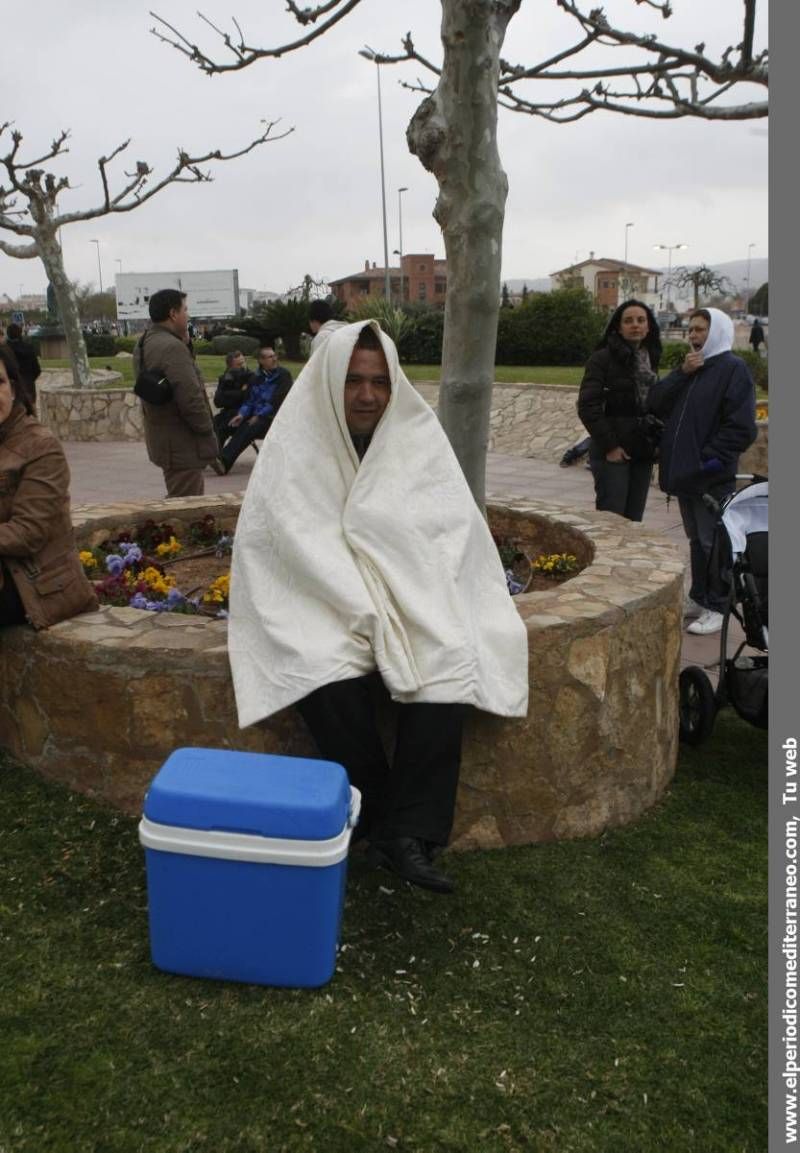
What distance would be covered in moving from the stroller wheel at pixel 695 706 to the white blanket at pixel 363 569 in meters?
1.17

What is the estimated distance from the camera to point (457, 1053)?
2.23 meters

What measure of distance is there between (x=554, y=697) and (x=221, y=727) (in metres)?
0.99

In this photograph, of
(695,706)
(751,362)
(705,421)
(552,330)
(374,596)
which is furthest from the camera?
(552,330)

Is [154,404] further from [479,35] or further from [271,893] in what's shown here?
[271,893]

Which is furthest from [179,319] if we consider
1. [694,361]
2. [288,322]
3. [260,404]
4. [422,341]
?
[288,322]

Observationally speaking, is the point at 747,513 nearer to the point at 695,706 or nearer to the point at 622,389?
the point at 695,706

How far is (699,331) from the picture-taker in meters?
5.22

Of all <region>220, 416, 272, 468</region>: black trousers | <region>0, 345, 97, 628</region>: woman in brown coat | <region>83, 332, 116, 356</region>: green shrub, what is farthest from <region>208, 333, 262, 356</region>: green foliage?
<region>0, 345, 97, 628</region>: woman in brown coat

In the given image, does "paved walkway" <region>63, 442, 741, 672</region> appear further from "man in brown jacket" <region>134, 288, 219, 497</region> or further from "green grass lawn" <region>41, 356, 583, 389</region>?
"green grass lawn" <region>41, 356, 583, 389</region>

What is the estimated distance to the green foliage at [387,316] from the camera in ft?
70.6

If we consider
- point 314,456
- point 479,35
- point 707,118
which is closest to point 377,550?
point 314,456

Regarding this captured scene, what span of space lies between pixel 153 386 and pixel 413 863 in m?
3.96

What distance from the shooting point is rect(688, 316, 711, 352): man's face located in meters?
5.20

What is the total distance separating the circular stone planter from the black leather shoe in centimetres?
46
